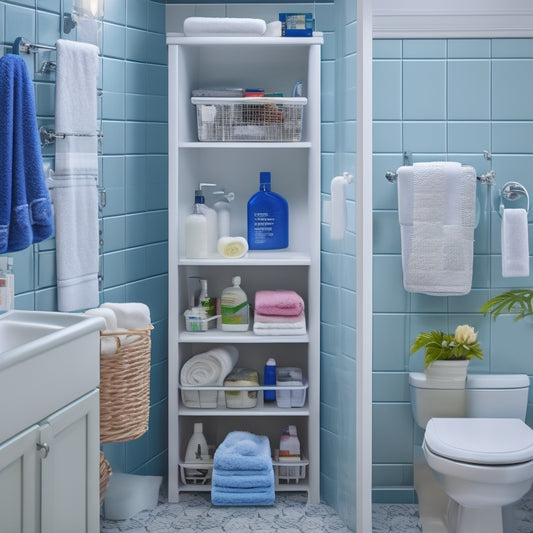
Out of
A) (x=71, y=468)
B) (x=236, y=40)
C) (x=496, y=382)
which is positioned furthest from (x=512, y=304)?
(x=71, y=468)

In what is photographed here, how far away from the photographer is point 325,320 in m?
3.08

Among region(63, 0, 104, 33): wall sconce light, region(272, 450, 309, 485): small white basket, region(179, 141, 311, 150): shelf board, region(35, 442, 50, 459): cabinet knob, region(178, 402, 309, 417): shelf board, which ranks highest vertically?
region(63, 0, 104, 33): wall sconce light

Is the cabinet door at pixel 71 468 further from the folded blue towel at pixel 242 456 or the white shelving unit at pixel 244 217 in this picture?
the white shelving unit at pixel 244 217

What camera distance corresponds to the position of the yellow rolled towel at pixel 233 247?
3.00m

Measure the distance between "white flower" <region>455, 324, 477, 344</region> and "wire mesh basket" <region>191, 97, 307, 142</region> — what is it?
97cm

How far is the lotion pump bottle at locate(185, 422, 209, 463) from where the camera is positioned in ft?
10.2

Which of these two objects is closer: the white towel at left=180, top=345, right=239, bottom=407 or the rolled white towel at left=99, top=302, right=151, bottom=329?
the rolled white towel at left=99, top=302, right=151, bottom=329

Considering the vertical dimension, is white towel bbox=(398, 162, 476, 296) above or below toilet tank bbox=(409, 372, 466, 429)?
above

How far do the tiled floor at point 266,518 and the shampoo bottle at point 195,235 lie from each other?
0.99 meters

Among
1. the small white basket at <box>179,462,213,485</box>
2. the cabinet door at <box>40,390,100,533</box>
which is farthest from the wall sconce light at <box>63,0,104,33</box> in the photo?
the small white basket at <box>179,462,213,485</box>

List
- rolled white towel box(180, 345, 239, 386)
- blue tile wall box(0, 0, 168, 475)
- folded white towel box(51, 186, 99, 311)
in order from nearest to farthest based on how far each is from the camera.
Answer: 1. folded white towel box(51, 186, 99, 311)
2. blue tile wall box(0, 0, 168, 475)
3. rolled white towel box(180, 345, 239, 386)

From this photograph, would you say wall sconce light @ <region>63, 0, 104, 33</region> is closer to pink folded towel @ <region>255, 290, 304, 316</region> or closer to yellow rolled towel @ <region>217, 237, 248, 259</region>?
yellow rolled towel @ <region>217, 237, 248, 259</region>

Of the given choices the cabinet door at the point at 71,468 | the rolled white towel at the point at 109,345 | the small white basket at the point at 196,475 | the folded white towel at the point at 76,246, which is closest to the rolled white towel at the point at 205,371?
the small white basket at the point at 196,475

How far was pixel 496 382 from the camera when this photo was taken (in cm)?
297
